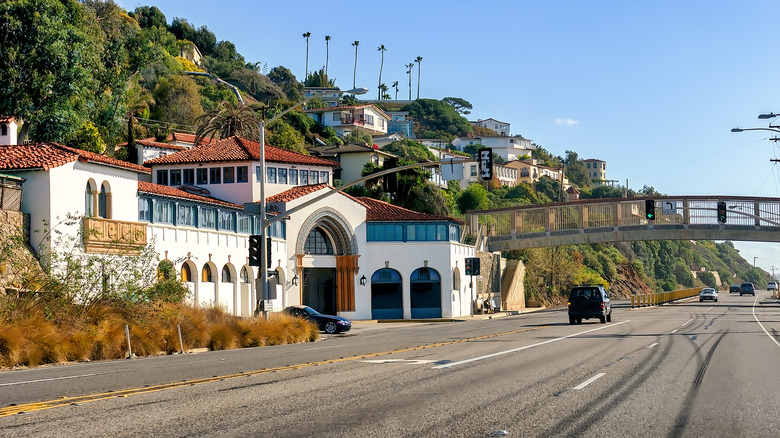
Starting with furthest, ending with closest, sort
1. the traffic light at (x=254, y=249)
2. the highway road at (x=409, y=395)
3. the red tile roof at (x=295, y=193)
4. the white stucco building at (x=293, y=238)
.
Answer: the red tile roof at (x=295, y=193) < the white stucco building at (x=293, y=238) < the traffic light at (x=254, y=249) < the highway road at (x=409, y=395)

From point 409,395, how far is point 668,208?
6083cm

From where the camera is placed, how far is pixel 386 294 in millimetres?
62219

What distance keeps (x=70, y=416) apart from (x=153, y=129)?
91.1 m

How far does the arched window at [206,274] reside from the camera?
45.3 m

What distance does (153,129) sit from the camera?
98.9 m

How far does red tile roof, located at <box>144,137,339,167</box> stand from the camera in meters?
58.2

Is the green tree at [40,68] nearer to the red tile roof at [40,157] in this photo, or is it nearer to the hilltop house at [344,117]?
the red tile roof at [40,157]

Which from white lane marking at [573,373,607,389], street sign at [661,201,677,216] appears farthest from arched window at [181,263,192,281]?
street sign at [661,201,677,216]

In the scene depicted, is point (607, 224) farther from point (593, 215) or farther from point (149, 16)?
point (149, 16)

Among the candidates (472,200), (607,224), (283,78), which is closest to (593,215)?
(607,224)

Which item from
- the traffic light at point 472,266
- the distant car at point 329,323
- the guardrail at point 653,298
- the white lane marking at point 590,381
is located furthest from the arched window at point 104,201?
the guardrail at point 653,298

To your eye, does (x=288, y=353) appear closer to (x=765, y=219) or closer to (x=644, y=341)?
(x=644, y=341)

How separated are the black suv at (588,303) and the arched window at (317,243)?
2177 cm

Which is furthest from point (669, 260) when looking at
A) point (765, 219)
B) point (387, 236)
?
point (387, 236)
